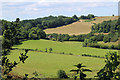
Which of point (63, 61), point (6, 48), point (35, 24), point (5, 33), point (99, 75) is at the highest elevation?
point (35, 24)

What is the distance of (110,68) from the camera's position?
2.49 metres

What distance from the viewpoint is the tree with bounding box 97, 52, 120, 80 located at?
2.43 metres

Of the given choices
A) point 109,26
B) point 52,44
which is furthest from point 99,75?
point 109,26

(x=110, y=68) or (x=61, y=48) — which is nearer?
(x=110, y=68)

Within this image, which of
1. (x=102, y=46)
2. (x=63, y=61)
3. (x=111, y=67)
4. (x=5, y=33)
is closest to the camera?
(x=111, y=67)

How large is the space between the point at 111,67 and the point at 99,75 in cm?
21

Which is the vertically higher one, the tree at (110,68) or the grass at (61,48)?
the tree at (110,68)

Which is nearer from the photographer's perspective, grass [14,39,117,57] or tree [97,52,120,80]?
tree [97,52,120,80]

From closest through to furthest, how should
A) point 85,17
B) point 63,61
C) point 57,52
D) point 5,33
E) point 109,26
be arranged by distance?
point 5,33, point 63,61, point 57,52, point 109,26, point 85,17

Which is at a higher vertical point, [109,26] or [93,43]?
[109,26]

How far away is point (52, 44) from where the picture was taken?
76750 mm

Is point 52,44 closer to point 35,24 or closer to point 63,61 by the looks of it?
point 63,61

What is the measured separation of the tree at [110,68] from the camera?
2428mm

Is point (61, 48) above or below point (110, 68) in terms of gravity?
below
